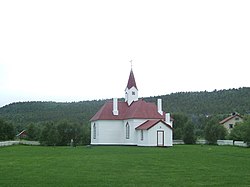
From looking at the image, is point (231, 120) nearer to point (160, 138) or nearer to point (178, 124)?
point (178, 124)

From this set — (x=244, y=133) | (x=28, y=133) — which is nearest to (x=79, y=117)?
(x=28, y=133)

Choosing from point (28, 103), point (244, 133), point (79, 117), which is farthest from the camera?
point (28, 103)

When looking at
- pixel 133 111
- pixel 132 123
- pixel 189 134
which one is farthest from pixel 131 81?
pixel 189 134

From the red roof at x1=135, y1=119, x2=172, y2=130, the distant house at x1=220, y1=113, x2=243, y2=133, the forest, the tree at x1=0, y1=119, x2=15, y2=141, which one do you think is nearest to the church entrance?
the red roof at x1=135, y1=119, x2=172, y2=130

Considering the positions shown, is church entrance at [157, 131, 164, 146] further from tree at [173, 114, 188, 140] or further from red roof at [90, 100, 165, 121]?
tree at [173, 114, 188, 140]

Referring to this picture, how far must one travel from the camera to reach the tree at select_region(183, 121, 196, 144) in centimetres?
6894

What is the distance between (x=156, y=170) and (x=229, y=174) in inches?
131

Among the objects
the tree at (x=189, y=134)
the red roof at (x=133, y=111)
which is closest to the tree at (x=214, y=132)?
the tree at (x=189, y=134)

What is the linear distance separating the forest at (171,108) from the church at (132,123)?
1364 inches

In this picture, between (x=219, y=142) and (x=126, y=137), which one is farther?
(x=219, y=142)

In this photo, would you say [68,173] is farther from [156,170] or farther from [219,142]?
[219,142]

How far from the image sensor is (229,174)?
60.0 feet

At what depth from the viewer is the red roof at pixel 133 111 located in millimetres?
59659

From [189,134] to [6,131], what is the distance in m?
31.2
